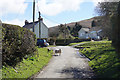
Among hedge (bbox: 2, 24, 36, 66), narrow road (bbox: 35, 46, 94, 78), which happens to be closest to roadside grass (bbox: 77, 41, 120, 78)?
narrow road (bbox: 35, 46, 94, 78)

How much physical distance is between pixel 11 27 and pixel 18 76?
3.26 m

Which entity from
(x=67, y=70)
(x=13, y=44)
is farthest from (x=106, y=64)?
(x=13, y=44)

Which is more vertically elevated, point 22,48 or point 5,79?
point 22,48

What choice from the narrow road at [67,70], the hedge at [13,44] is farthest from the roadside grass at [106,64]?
the hedge at [13,44]

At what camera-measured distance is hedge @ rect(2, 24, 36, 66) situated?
344 inches

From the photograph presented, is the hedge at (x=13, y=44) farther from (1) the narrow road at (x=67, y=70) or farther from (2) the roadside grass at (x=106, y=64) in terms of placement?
(2) the roadside grass at (x=106, y=64)

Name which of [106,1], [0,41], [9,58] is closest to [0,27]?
[0,41]

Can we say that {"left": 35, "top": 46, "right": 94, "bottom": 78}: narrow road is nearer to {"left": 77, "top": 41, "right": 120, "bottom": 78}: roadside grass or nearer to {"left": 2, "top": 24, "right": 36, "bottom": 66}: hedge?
{"left": 77, "top": 41, "right": 120, "bottom": 78}: roadside grass

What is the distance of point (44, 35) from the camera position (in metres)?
53.6

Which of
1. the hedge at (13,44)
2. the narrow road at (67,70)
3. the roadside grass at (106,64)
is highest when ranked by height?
the hedge at (13,44)

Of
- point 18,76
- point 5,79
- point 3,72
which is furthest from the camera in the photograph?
point 18,76

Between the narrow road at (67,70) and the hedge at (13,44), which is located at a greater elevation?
the hedge at (13,44)

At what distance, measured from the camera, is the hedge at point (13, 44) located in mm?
8734

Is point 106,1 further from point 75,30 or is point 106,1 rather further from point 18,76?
point 75,30
